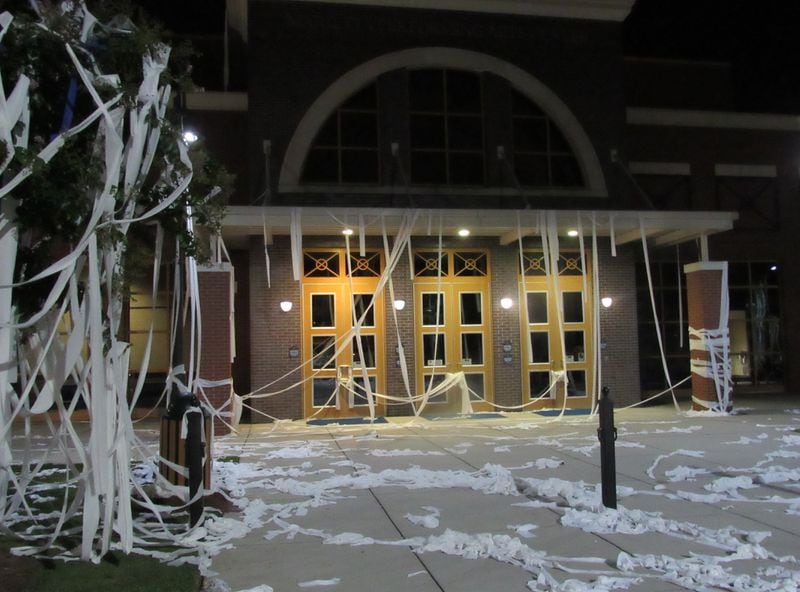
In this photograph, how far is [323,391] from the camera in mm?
15047

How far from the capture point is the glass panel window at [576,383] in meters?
16.2

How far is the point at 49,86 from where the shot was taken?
237 inches

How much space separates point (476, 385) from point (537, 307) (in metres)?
2.28

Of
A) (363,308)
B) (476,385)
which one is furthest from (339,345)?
(476,385)

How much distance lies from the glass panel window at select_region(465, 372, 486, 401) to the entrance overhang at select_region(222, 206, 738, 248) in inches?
122

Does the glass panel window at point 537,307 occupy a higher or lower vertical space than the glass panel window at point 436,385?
higher

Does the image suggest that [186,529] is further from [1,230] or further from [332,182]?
[332,182]

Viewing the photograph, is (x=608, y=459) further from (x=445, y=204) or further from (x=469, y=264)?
(x=445, y=204)

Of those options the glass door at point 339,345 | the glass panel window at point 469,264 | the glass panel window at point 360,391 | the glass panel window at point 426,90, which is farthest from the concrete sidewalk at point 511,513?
the glass panel window at point 426,90

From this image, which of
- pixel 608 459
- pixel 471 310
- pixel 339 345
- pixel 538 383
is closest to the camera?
pixel 608 459

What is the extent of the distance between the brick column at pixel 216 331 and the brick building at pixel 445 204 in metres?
1.31

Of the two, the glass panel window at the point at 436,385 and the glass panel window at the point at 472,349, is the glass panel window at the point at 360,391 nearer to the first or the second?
the glass panel window at the point at 436,385

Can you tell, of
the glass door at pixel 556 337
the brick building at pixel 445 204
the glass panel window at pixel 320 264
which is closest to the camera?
the brick building at pixel 445 204

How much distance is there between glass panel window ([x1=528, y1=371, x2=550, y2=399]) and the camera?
16.0 metres
